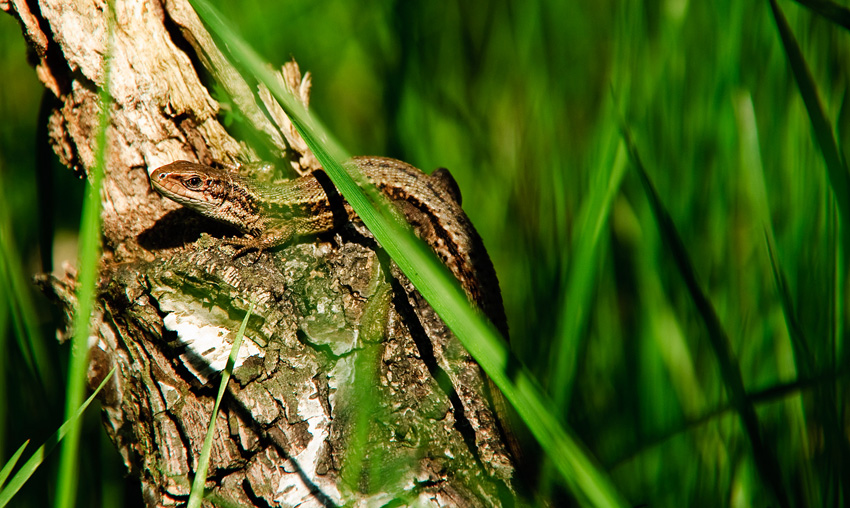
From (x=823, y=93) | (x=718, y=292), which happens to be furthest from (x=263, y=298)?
(x=823, y=93)

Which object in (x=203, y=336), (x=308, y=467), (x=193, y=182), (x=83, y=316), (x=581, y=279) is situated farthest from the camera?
(x=193, y=182)

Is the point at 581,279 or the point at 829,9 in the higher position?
the point at 829,9

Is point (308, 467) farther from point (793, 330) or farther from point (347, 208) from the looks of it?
point (347, 208)

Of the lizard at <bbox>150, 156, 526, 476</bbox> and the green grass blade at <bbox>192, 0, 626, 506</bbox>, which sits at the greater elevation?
the lizard at <bbox>150, 156, 526, 476</bbox>

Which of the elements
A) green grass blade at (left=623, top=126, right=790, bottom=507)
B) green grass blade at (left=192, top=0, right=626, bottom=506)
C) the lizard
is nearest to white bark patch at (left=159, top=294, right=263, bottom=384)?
the lizard

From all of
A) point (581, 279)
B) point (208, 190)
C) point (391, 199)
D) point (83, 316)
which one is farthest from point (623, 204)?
point (83, 316)

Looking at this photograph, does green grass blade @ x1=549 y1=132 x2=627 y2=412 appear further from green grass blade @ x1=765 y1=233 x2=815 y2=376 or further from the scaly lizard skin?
the scaly lizard skin

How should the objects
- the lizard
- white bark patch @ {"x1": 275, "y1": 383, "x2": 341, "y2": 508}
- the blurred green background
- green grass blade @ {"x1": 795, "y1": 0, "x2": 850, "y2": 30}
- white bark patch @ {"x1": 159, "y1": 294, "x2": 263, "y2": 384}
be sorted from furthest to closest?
1. the lizard
2. white bark patch @ {"x1": 159, "y1": 294, "x2": 263, "y2": 384}
3. white bark patch @ {"x1": 275, "y1": 383, "x2": 341, "y2": 508}
4. the blurred green background
5. green grass blade @ {"x1": 795, "y1": 0, "x2": 850, "y2": 30}
